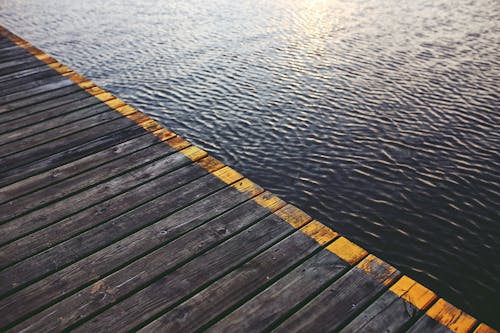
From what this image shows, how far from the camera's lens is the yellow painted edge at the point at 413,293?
301 cm

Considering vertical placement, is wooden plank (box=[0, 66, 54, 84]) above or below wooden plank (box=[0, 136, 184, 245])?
below

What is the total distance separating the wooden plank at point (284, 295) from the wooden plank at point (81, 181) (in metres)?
2.01

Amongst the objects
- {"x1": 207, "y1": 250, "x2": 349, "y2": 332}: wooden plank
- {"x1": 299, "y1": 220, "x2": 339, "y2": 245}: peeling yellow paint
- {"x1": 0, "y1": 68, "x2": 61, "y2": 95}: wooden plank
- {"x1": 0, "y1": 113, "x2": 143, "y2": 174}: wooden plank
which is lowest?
{"x1": 0, "y1": 68, "x2": 61, "y2": 95}: wooden plank

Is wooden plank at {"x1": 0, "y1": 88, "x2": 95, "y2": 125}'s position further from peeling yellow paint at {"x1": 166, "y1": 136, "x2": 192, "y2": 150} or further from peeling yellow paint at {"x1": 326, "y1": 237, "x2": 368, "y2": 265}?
peeling yellow paint at {"x1": 326, "y1": 237, "x2": 368, "y2": 265}

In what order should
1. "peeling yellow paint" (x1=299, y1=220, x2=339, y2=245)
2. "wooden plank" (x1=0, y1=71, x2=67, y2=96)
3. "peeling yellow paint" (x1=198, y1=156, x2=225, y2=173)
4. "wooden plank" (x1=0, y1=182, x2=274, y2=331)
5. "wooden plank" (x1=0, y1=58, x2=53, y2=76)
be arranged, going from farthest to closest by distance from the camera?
"wooden plank" (x1=0, y1=58, x2=53, y2=76), "wooden plank" (x1=0, y1=71, x2=67, y2=96), "peeling yellow paint" (x1=198, y1=156, x2=225, y2=173), "peeling yellow paint" (x1=299, y1=220, x2=339, y2=245), "wooden plank" (x1=0, y1=182, x2=274, y2=331)

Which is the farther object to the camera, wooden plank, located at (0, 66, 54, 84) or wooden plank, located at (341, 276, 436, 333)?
wooden plank, located at (0, 66, 54, 84)

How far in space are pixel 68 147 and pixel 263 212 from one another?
2.55m

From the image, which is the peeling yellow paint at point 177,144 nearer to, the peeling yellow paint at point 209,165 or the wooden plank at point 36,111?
the peeling yellow paint at point 209,165

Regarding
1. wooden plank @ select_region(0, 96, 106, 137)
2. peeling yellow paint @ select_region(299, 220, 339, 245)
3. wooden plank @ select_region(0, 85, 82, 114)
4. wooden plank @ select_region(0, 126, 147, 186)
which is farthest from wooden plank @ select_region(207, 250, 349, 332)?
wooden plank @ select_region(0, 85, 82, 114)

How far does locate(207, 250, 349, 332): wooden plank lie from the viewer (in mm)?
2879

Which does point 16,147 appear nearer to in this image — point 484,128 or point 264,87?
point 264,87

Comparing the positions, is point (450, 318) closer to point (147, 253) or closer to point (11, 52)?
point (147, 253)

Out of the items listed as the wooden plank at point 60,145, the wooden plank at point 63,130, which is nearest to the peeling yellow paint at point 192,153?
the wooden plank at point 60,145

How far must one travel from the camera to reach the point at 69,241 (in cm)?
352
